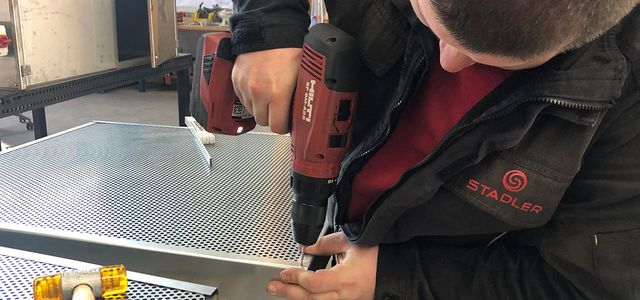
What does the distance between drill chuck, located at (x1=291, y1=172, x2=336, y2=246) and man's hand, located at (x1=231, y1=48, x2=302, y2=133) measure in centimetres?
10

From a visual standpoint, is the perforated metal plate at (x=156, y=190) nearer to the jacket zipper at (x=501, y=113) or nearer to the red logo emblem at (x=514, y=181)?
the jacket zipper at (x=501, y=113)

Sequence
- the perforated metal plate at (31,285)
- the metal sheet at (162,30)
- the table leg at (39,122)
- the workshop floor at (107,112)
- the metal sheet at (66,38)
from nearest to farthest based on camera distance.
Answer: the perforated metal plate at (31,285) < the metal sheet at (66,38) < the metal sheet at (162,30) < the table leg at (39,122) < the workshop floor at (107,112)

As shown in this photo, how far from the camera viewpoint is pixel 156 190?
2.93ft

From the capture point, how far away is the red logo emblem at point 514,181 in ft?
1.97

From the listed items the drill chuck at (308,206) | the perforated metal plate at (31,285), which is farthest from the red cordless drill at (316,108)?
the perforated metal plate at (31,285)

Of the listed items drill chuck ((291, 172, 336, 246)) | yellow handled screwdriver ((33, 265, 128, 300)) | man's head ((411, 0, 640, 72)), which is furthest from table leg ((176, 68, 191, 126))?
man's head ((411, 0, 640, 72))

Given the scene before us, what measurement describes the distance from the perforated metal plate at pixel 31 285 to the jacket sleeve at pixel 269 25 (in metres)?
0.35

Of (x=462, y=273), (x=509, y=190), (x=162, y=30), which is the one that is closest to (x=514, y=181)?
(x=509, y=190)

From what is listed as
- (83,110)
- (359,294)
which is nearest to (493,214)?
(359,294)

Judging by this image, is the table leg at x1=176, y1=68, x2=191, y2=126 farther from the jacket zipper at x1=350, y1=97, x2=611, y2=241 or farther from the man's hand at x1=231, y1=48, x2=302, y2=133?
the jacket zipper at x1=350, y1=97, x2=611, y2=241

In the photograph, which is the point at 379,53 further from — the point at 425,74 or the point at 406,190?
the point at 406,190

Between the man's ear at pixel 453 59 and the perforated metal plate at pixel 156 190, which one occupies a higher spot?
the man's ear at pixel 453 59

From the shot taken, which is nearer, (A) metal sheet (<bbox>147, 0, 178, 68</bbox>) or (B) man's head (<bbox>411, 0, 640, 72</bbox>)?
(B) man's head (<bbox>411, 0, 640, 72</bbox>)

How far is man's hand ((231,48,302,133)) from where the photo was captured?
0.70 meters
